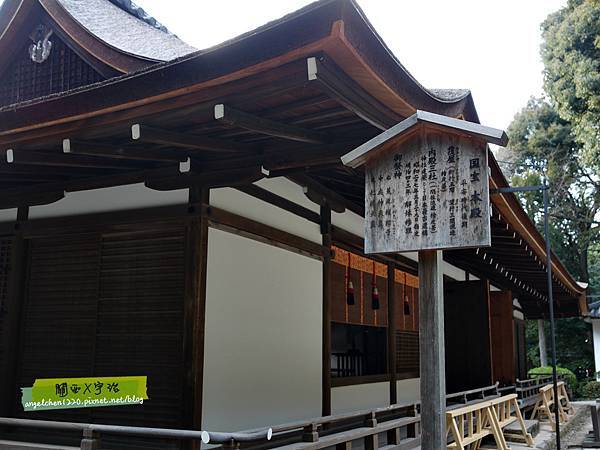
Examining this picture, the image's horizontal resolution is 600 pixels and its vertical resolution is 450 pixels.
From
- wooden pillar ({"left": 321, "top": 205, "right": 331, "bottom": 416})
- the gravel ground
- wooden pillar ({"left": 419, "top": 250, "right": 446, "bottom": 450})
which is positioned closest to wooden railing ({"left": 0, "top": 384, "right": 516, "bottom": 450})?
wooden pillar ({"left": 321, "top": 205, "right": 331, "bottom": 416})

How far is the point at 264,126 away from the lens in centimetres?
459

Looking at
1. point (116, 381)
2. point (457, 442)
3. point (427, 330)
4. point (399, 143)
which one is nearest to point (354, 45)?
point (399, 143)

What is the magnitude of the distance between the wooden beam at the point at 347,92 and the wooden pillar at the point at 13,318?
4785mm

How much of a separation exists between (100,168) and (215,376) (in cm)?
253

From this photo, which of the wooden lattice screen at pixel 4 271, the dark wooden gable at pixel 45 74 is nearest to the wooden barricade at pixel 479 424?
the wooden lattice screen at pixel 4 271

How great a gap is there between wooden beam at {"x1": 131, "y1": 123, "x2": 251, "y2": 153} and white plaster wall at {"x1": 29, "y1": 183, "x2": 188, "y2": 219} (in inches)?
36.3

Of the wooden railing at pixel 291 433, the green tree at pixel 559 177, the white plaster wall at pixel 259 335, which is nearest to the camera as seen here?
the wooden railing at pixel 291 433

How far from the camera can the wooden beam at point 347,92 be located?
11.9ft

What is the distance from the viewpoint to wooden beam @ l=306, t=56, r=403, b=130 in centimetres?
364

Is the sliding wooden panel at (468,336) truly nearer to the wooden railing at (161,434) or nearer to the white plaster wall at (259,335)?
the white plaster wall at (259,335)

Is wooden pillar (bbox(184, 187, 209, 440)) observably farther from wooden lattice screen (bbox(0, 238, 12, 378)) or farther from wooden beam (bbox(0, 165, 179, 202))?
wooden lattice screen (bbox(0, 238, 12, 378))

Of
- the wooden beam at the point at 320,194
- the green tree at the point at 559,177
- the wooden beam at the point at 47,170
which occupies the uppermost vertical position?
the green tree at the point at 559,177

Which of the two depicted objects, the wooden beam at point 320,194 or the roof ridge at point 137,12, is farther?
the roof ridge at point 137,12

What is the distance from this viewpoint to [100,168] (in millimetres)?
6438
